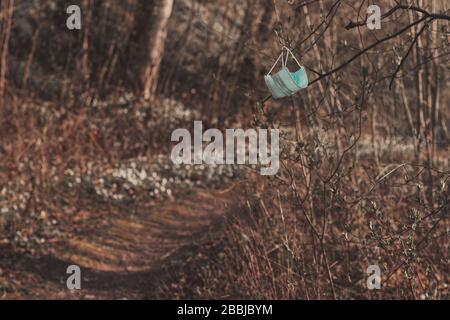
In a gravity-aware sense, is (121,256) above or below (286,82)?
below

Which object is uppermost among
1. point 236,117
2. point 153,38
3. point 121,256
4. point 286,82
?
point 153,38

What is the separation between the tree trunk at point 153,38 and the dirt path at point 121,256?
16.0ft

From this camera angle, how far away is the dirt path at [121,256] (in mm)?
9086

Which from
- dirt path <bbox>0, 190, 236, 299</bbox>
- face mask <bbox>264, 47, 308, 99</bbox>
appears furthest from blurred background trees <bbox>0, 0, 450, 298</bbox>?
face mask <bbox>264, 47, 308, 99</bbox>

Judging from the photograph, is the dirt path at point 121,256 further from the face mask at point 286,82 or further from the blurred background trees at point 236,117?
the face mask at point 286,82

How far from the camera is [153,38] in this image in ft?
54.2

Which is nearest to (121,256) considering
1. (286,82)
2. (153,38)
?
(286,82)

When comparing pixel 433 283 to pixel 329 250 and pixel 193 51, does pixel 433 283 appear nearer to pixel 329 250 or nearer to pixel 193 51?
pixel 329 250

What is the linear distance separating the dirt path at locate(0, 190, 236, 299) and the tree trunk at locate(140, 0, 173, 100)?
16.0 ft

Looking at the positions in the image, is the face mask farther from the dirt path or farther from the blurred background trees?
the dirt path

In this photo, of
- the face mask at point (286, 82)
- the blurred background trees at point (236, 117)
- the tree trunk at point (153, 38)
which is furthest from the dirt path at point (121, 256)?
the tree trunk at point (153, 38)

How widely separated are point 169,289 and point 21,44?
963 centimetres

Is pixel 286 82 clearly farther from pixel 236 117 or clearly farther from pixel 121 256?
pixel 236 117

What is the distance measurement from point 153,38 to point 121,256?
746 cm
